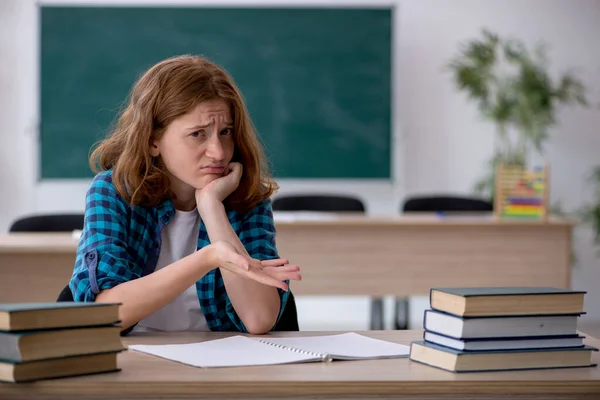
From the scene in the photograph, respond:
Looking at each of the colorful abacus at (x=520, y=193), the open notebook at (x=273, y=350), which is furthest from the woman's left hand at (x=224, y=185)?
the colorful abacus at (x=520, y=193)

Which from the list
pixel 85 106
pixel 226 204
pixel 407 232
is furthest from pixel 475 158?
pixel 226 204

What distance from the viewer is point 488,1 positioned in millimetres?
6387

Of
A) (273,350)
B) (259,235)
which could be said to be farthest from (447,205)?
(273,350)

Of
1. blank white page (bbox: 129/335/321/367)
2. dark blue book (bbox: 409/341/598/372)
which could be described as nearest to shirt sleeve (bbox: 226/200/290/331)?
blank white page (bbox: 129/335/321/367)

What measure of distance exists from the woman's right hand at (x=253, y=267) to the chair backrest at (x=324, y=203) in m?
3.10

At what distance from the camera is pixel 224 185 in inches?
82.5

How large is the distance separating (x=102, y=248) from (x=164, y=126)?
13.3 inches

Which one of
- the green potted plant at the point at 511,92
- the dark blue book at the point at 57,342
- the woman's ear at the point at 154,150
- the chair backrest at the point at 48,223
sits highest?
the green potted plant at the point at 511,92

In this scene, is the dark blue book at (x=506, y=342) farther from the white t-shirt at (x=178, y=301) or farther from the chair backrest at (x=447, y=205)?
the chair backrest at (x=447, y=205)

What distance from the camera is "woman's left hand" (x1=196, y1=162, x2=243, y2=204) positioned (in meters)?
2.08

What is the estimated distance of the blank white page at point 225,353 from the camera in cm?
152

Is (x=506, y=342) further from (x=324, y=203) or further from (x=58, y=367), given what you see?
(x=324, y=203)

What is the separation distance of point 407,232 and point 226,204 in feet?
7.35

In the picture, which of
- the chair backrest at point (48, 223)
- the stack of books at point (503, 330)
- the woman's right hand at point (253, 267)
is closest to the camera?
the stack of books at point (503, 330)
